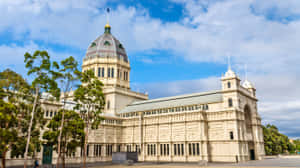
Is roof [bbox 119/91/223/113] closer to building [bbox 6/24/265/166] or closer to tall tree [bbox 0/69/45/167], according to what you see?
building [bbox 6/24/265/166]

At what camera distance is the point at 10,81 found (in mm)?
32500

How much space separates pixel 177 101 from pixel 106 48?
36304 millimetres

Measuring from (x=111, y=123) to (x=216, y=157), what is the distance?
31.9 metres

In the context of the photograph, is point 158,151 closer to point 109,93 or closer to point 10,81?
point 109,93

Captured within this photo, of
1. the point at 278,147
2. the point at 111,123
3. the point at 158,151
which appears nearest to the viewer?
the point at 158,151

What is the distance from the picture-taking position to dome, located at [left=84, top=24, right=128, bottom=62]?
298 ft

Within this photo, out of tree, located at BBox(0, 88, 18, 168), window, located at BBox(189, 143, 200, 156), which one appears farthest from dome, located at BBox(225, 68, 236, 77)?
tree, located at BBox(0, 88, 18, 168)

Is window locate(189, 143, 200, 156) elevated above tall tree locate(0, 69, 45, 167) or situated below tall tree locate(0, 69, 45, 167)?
below

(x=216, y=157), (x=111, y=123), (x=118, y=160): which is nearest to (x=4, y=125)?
(x=118, y=160)

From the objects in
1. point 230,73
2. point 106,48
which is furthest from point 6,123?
point 106,48

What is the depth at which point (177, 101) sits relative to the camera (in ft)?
241

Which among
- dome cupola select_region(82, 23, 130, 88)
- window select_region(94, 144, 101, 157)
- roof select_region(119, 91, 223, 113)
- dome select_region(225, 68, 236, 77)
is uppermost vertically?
dome cupola select_region(82, 23, 130, 88)

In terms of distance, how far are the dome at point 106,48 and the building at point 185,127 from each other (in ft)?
44.4

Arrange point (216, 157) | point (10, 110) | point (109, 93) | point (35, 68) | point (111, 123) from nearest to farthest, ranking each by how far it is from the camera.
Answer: point (10, 110), point (35, 68), point (216, 157), point (111, 123), point (109, 93)
